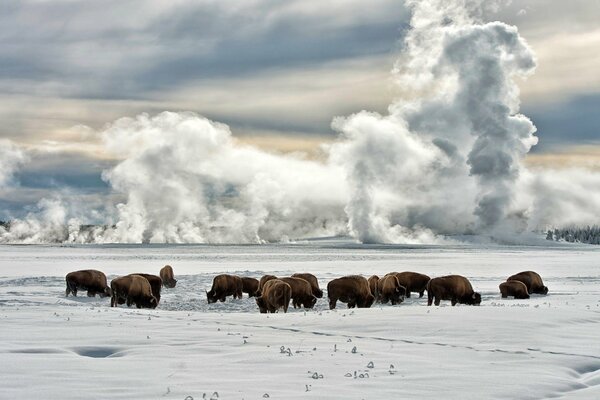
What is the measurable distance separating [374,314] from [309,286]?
39.1ft

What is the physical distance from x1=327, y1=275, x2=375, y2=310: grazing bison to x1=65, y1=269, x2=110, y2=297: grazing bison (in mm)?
12840

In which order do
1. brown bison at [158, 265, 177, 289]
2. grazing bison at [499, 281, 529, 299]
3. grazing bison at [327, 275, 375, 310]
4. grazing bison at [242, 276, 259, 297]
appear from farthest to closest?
brown bison at [158, 265, 177, 289], grazing bison at [242, 276, 259, 297], grazing bison at [499, 281, 529, 299], grazing bison at [327, 275, 375, 310]

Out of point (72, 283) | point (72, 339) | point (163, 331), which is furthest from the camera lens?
point (72, 283)

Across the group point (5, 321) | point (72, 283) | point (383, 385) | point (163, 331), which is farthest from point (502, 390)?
point (72, 283)

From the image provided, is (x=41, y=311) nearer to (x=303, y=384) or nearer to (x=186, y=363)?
(x=186, y=363)

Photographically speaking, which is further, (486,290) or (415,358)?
(486,290)

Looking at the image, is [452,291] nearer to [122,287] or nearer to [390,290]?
[390,290]

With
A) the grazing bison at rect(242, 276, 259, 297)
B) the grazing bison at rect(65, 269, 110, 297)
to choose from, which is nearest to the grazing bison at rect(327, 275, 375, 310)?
the grazing bison at rect(242, 276, 259, 297)

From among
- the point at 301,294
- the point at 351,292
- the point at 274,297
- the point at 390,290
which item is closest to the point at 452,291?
the point at 390,290

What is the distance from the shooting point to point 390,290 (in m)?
33.1

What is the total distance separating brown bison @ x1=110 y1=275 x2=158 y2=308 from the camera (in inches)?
1216

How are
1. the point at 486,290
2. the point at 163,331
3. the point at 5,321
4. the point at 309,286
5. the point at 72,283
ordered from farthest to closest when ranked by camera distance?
the point at 486,290 → the point at 72,283 → the point at 309,286 → the point at 5,321 → the point at 163,331

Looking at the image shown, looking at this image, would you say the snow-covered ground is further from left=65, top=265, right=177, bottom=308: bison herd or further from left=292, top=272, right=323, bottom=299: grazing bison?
left=292, top=272, right=323, bottom=299: grazing bison

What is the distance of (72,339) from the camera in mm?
15438
